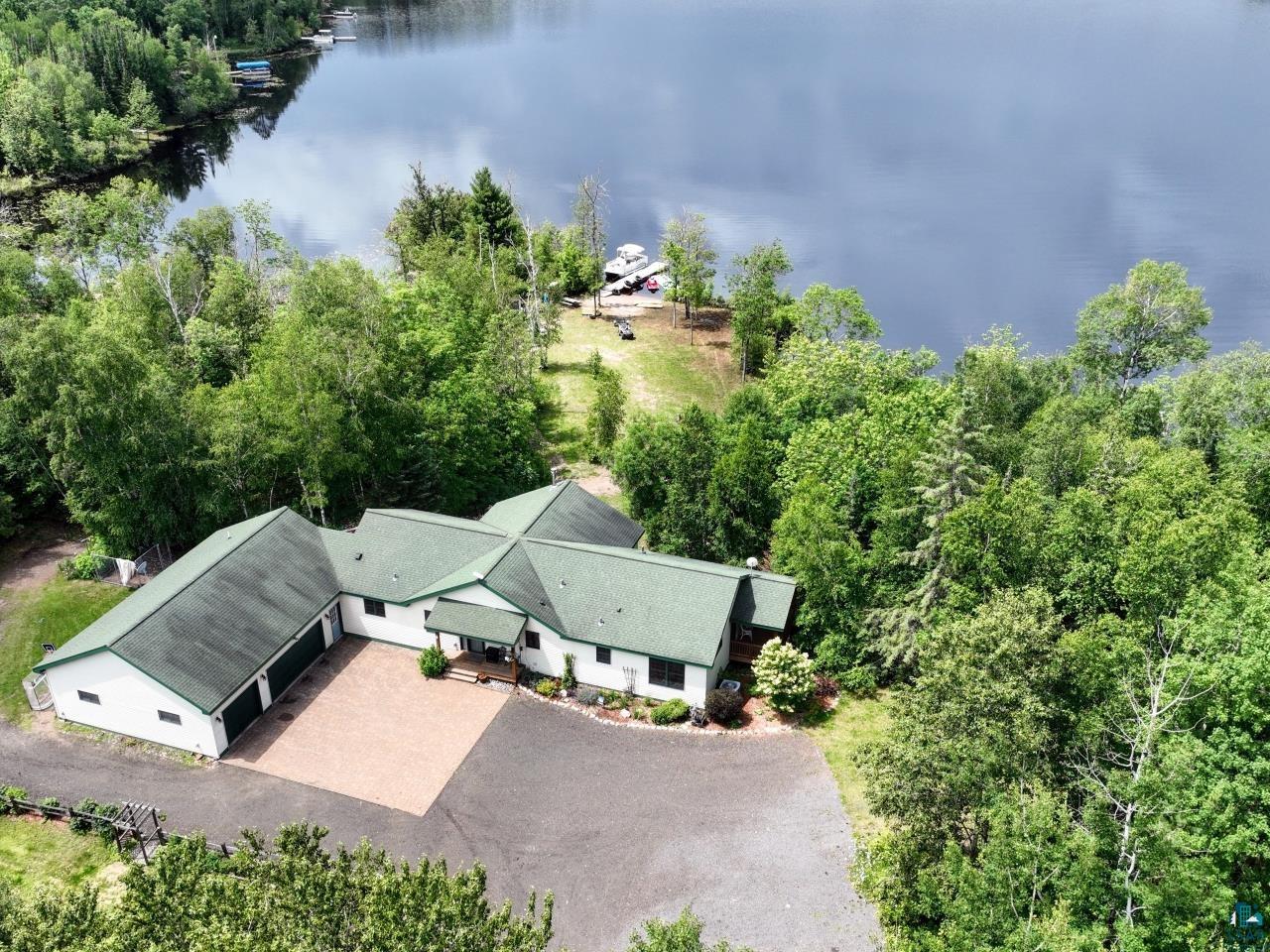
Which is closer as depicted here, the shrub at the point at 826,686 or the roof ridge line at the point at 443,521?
the shrub at the point at 826,686

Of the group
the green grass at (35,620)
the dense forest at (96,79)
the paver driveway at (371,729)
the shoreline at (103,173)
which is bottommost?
the paver driveway at (371,729)

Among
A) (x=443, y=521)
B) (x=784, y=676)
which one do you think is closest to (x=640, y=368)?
(x=443, y=521)

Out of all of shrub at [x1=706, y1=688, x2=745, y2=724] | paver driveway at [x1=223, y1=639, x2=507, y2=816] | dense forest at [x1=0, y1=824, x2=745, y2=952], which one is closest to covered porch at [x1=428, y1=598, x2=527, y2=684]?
paver driveway at [x1=223, y1=639, x2=507, y2=816]

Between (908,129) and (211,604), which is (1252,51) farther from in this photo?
(211,604)

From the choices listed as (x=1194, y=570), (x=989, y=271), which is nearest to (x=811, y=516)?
(x=1194, y=570)

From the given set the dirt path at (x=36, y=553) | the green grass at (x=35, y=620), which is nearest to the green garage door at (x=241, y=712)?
the green grass at (x=35, y=620)

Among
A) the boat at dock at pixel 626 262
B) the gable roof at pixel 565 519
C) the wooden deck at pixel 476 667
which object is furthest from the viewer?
the boat at dock at pixel 626 262

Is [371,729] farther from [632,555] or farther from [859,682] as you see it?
[859,682]

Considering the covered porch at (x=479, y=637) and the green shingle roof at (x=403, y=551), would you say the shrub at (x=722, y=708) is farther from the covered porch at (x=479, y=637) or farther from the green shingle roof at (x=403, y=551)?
the green shingle roof at (x=403, y=551)
